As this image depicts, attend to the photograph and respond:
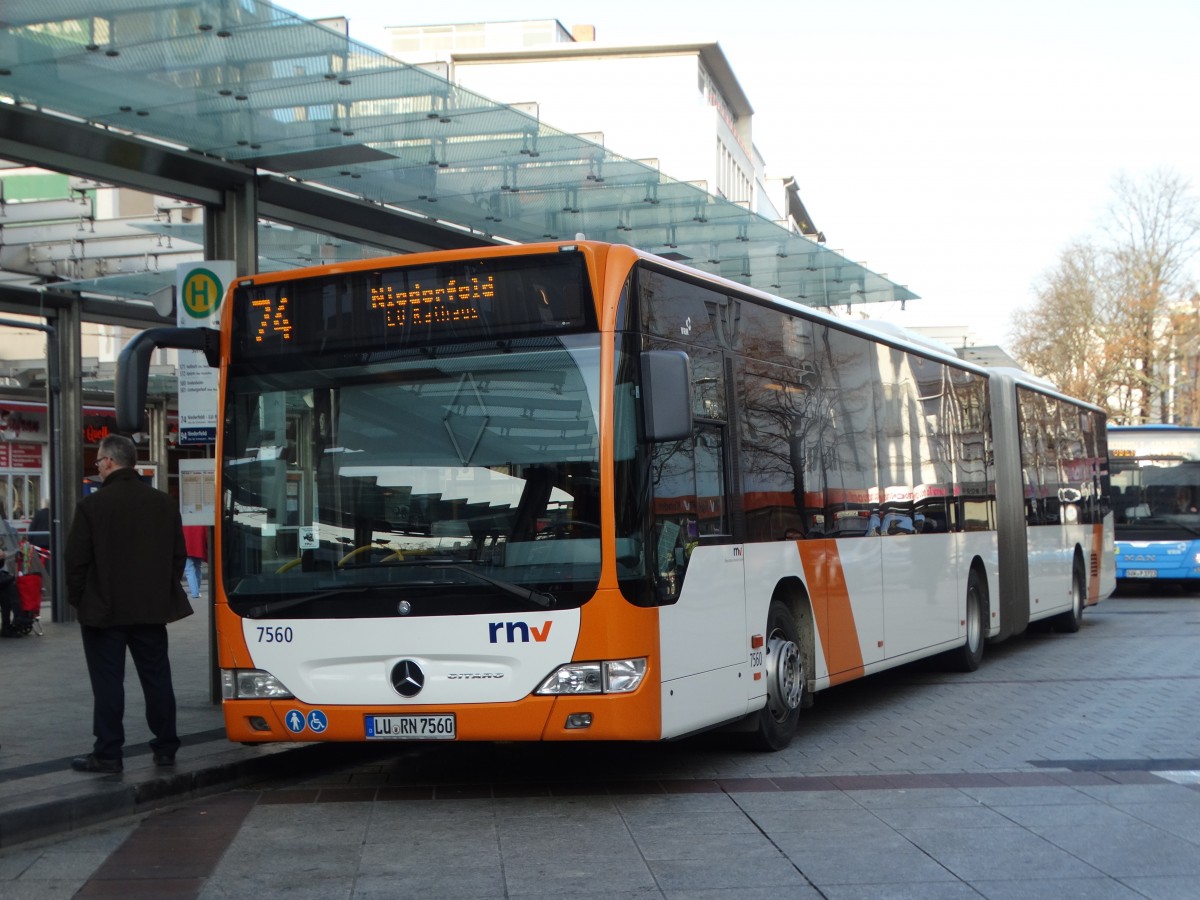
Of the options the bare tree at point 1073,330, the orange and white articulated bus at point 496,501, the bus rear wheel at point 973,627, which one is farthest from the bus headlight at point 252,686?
the bare tree at point 1073,330

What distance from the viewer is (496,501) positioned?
824 cm

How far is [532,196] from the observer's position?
14734 millimetres

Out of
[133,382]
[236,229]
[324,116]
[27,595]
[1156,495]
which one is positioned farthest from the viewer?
[1156,495]

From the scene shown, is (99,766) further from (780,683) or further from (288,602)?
(780,683)

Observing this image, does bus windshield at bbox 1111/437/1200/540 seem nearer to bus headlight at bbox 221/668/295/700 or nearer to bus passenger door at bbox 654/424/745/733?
bus passenger door at bbox 654/424/745/733

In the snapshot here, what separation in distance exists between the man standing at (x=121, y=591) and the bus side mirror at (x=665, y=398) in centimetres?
282

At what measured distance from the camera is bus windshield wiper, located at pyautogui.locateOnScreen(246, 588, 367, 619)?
28.0ft

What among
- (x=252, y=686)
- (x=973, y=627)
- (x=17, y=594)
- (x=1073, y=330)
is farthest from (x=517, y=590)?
(x=1073, y=330)

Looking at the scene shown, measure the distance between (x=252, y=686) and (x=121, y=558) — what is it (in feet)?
3.31

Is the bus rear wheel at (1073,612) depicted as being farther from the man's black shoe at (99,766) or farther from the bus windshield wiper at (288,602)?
the man's black shoe at (99,766)

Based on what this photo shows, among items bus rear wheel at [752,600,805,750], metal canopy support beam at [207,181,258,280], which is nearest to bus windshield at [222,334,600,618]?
bus rear wheel at [752,600,805,750]

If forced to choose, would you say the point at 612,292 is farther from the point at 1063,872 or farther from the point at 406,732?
the point at 1063,872

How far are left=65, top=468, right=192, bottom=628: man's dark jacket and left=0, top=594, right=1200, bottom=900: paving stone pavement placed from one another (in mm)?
895

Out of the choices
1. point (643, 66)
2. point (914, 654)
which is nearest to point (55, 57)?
point (914, 654)
